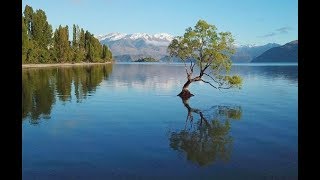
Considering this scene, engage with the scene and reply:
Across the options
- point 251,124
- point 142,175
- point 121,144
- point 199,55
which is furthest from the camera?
point 199,55

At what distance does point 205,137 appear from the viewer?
93.6 feet

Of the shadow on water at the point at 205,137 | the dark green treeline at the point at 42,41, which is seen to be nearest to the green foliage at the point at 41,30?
the dark green treeline at the point at 42,41

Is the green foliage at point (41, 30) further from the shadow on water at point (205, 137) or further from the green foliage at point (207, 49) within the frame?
the shadow on water at point (205, 137)

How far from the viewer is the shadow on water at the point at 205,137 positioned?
2292 centimetres

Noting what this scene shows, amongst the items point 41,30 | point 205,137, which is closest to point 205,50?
point 205,137

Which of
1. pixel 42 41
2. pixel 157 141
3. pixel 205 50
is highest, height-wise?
pixel 42 41

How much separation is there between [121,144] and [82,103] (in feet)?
78.9

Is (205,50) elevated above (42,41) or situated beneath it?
situated beneath

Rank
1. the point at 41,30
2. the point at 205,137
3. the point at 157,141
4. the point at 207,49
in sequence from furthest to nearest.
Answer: the point at 41,30 < the point at 207,49 < the point at 205,137 < the point at 157,141

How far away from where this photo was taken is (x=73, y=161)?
21.3 meters

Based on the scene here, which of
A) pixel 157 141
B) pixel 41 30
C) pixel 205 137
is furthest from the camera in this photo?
pixel 41 30

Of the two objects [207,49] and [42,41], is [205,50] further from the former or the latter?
[42,41]
